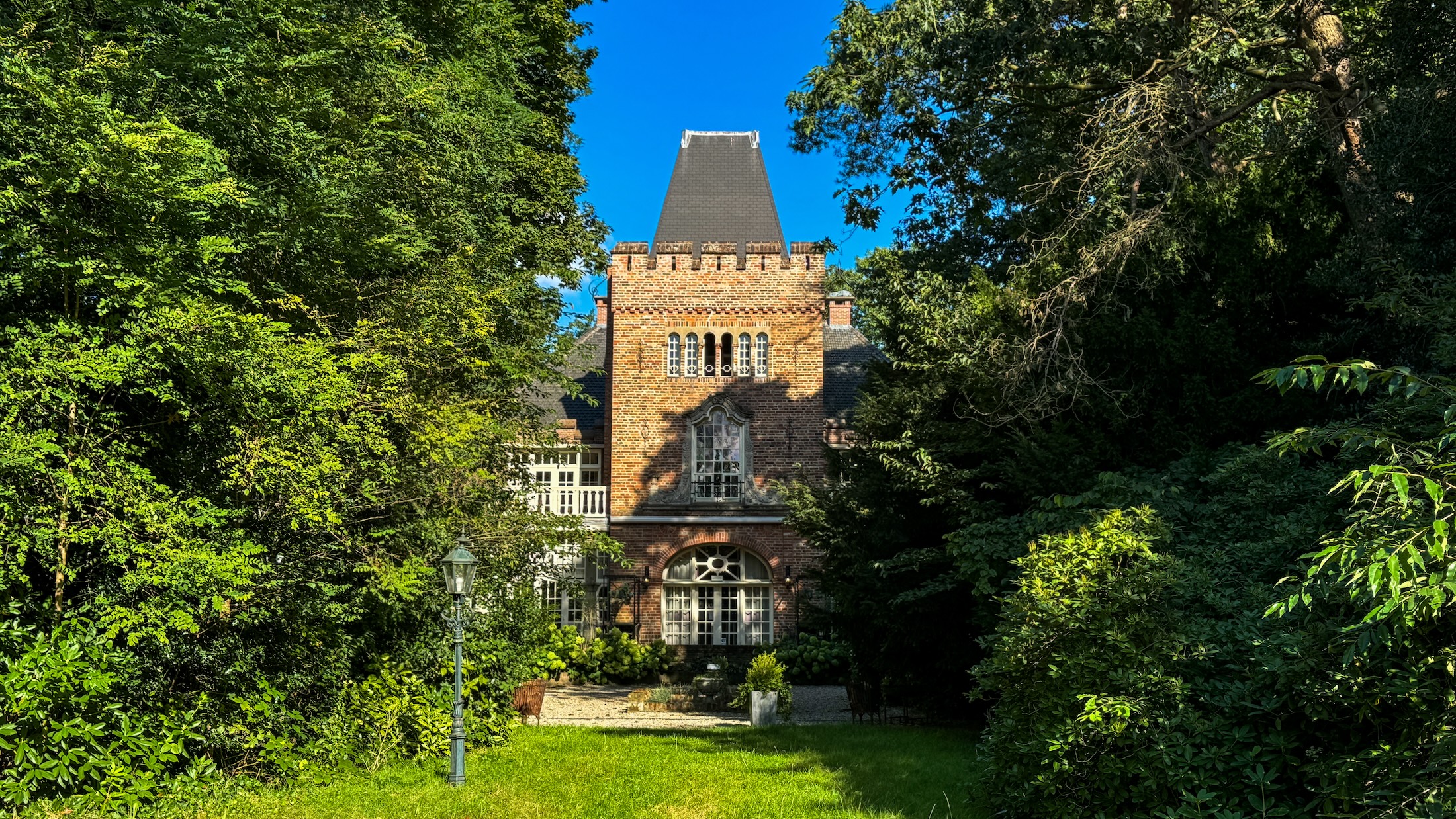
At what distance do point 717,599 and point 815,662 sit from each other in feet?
10.0

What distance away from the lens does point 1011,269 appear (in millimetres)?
12461

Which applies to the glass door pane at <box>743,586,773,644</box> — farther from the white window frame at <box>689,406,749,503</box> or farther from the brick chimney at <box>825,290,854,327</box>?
the brick chimney at <box>825,290,854,327</box>

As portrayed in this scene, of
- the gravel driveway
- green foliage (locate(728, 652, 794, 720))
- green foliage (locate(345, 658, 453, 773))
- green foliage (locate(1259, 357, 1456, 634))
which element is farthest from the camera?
the gravel driveway

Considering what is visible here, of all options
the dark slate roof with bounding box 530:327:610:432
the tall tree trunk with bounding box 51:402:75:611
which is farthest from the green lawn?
the dark slate roof with bounding box 530:327:610:432

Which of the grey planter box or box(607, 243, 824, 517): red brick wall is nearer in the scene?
the grey planter box

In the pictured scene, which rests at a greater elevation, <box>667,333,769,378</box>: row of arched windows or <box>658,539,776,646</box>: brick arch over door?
<box>667,333,769,378</box>: row of arched windows

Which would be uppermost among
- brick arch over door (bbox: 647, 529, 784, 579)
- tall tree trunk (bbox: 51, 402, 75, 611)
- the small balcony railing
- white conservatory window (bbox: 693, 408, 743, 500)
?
white conservatory window (bbox: 693, 408, 743, 500)

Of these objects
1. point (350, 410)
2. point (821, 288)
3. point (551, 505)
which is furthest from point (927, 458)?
point (551, 505)

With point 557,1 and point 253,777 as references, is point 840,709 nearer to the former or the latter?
point 253,777

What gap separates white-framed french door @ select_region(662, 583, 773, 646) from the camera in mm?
23781

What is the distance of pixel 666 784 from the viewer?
1020cm

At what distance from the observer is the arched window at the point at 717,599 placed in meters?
23.8

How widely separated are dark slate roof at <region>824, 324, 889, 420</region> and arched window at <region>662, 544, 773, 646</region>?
4304mm

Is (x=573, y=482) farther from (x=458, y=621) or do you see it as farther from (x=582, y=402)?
(x=458, y=621)
